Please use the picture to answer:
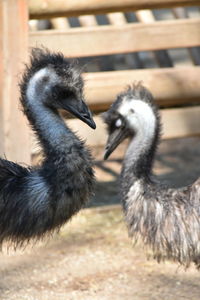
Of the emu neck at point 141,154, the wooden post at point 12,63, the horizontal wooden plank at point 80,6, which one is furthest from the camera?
the horizontal wooden plank at point 80,6

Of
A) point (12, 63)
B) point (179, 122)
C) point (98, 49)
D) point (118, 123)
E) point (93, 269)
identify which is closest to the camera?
point (118, 123)

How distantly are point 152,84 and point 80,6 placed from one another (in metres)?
0.80

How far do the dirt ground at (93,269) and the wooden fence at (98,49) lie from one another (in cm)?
67

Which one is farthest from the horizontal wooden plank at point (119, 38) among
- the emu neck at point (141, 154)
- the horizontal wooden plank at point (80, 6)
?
the emu neck at point (141, 154)

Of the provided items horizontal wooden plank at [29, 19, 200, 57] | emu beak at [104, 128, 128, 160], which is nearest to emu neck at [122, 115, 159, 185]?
emu beak at [104, 128, 128, 160]

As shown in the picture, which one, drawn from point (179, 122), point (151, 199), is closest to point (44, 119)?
point (151, 199)

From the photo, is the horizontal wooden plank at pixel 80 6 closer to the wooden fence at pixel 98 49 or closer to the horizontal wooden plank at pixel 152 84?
the wooden fence at pixel 98 49

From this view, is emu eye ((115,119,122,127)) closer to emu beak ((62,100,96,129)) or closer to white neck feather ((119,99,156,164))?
white neck feather ((119,99,156,164))

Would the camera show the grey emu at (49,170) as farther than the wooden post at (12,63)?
No

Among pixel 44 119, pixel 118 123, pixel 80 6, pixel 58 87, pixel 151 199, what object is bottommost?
pixel 151 199

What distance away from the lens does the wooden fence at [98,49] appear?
554cm

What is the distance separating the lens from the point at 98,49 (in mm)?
5820

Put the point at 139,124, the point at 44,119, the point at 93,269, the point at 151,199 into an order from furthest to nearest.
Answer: the point at 93,269 → the point at 139,124 → the point at 151,199 → the point at 44,119

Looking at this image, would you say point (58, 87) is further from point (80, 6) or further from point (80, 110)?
point (80, 6)
